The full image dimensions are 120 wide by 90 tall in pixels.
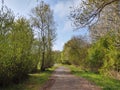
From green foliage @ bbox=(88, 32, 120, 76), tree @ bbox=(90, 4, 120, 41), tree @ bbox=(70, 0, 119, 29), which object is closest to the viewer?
A: tree @ bbox=(70, 0, 119, 29)

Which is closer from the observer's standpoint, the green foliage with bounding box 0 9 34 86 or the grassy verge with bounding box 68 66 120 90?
the green foliage with bounding box 0 9 34 86

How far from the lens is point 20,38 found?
72.9 ft

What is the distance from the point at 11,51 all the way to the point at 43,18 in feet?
87.8

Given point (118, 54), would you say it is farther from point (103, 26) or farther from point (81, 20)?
point (81, 20)

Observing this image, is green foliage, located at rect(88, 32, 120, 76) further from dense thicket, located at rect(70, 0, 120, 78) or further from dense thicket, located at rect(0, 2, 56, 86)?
dense thicket, located at rect(0, 2, 56, 86)

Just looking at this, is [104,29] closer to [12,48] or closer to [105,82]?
[105,82]

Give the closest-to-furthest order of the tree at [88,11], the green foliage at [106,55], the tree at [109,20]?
the tree at [88,11]
the tree at [109,20]
the green foliage at [106,55]

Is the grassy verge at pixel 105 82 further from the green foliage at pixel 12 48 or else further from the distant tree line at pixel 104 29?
the green foliage at pixel 12 48

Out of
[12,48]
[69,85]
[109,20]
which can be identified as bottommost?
[69,85]

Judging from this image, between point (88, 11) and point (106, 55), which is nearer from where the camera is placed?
point (88, 11)

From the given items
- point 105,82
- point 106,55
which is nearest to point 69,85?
point 105,82

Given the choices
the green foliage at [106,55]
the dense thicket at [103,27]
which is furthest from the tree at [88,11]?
the green foliage at [106,55]

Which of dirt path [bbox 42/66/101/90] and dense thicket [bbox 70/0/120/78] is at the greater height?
dense thicket [bbox 70/0/120/78]

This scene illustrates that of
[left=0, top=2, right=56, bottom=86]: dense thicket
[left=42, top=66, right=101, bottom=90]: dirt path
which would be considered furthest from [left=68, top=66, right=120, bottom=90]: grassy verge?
[left=0, top=2, right=56, bottom=86]: dense thicket
